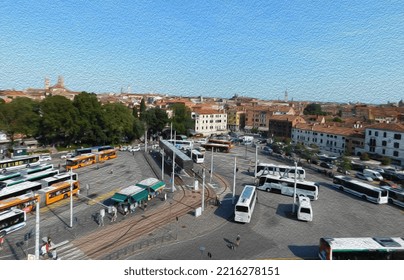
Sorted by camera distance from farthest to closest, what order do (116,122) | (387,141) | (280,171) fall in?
(116,122), (387,141), (280,171)

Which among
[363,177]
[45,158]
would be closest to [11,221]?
[45,158]

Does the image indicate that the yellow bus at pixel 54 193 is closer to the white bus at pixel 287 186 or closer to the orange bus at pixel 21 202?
the orange bus at pixel 21 202

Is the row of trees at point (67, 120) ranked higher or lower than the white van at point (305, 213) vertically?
higher

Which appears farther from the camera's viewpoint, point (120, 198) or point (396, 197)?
point (396, 197)

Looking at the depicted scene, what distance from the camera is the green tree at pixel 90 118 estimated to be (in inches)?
765

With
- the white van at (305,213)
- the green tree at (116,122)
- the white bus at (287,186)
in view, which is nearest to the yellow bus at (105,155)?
the green tree at (116,122)

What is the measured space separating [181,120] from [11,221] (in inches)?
855

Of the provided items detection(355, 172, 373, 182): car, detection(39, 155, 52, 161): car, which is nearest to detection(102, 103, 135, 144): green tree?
detection(39, 155, 52, 161): car

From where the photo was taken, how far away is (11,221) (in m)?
6.91

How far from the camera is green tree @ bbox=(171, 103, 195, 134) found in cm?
2742

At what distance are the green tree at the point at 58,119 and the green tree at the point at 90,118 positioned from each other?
39 centimetres

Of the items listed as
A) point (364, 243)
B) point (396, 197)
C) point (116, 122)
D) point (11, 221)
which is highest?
point (116, 122)

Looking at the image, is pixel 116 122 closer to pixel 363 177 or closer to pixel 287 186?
pixel 287 186

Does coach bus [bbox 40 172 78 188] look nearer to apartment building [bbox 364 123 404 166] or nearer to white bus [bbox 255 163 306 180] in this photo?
white bus [bbox 255 163 306 180]
